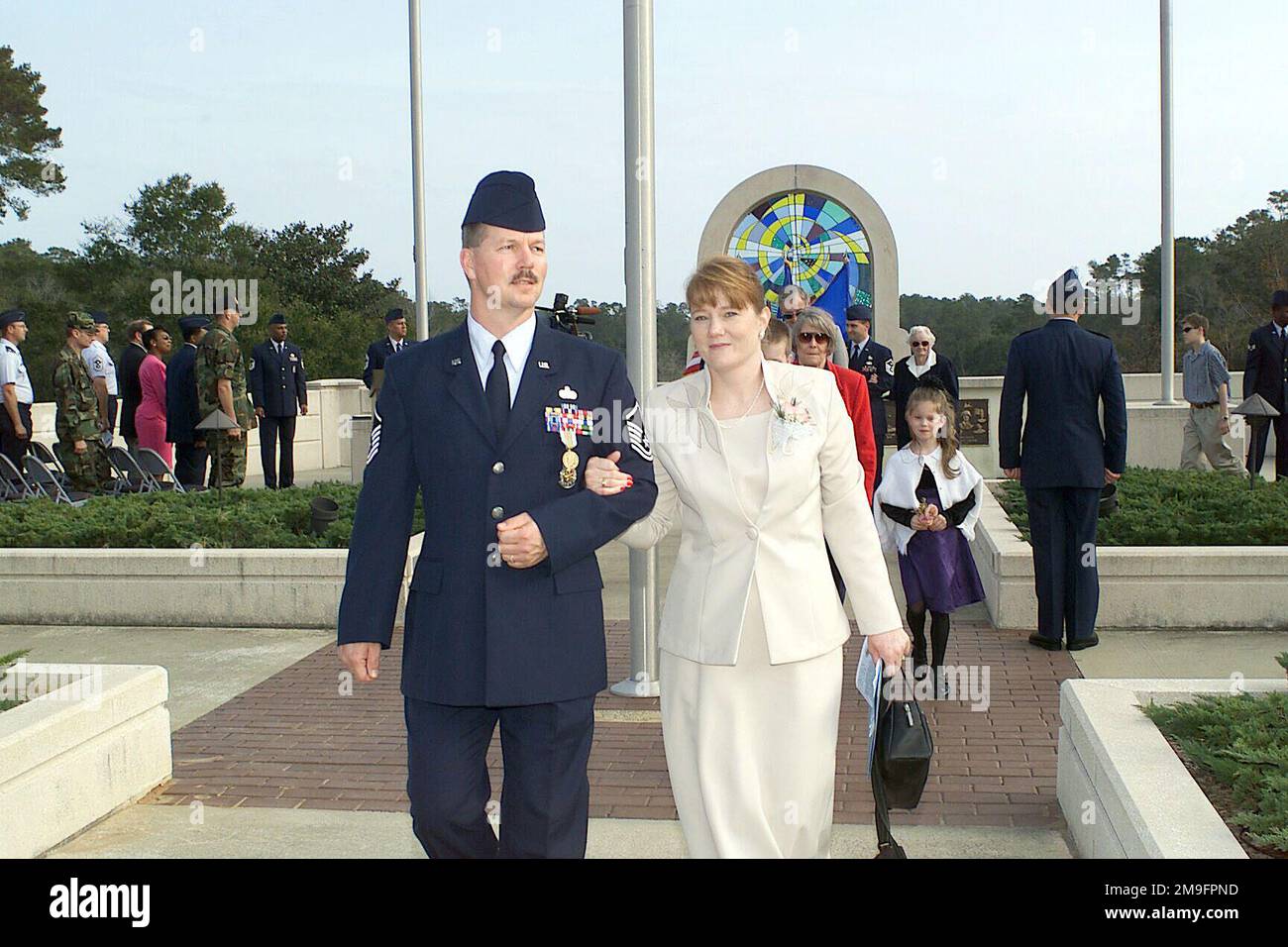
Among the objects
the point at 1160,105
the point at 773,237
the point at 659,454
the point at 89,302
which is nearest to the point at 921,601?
the point at 659,454

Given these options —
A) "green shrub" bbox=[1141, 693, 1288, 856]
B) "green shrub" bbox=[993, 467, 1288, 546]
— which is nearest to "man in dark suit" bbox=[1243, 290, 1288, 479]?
"green shrub" bbox=[993, 467, 1288, 546]

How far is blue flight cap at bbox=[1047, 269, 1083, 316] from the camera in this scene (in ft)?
25.7

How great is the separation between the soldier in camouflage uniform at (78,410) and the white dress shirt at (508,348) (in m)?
10.5

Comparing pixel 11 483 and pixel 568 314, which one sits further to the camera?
pixel 11 483

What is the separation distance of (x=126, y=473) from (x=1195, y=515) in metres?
10.1

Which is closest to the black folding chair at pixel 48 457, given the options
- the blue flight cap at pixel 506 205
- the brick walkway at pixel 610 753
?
the brick walkway at pixel 610 753

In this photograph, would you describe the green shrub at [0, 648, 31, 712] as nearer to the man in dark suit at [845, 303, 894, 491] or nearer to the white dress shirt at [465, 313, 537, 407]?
the white dress shirt at [465, 313, 537, 407]

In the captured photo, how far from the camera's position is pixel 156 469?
13516 mm

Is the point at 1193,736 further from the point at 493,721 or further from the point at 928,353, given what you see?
the point at 928,353

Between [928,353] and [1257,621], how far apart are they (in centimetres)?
300

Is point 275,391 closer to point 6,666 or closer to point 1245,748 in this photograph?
point 6,666

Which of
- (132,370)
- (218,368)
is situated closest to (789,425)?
(218,368)

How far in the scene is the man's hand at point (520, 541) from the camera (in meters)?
3.34

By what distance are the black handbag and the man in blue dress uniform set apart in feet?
2.93
